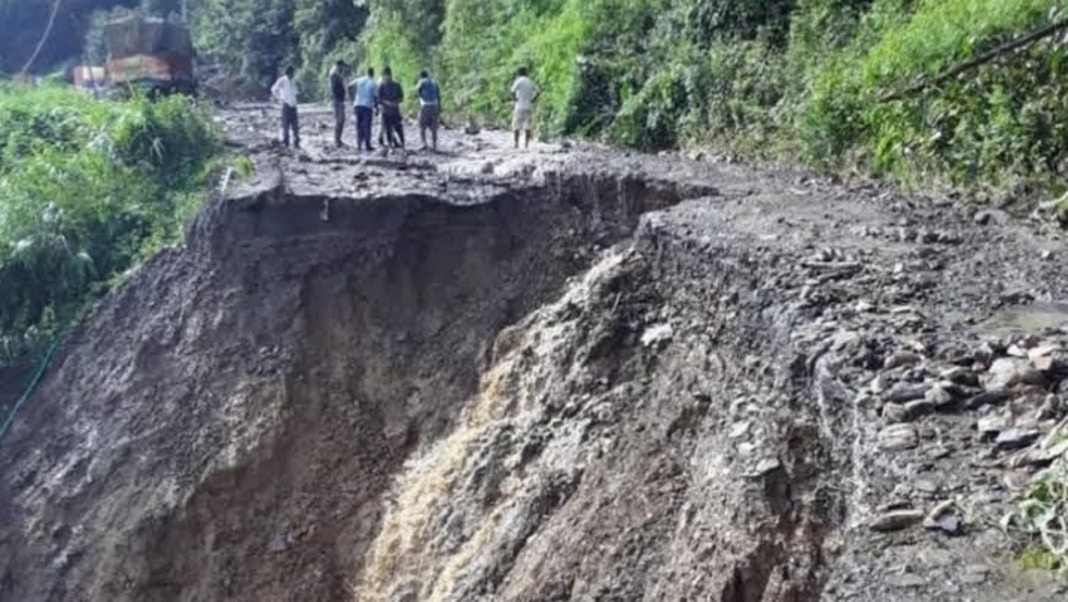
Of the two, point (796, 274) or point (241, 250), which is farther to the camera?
point (241, 250)

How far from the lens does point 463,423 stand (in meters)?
10.5

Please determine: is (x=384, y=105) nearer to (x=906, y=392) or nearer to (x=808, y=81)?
(x=808, y=81)

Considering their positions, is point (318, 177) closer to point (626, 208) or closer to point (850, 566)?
point (626, 208)

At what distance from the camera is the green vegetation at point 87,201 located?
45.3 feet

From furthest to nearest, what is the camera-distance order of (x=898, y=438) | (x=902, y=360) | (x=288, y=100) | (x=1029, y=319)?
1. (x=288, y=100)
2. (x=1029, y=319)
3. (x=902, y=360)
4. (x=898, y=438)

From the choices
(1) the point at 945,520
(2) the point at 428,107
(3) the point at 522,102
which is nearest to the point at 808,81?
(3) the point at 522,102

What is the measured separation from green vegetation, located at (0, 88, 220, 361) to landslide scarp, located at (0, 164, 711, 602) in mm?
1917

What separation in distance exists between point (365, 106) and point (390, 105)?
1.11 feet

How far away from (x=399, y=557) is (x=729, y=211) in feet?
12.8

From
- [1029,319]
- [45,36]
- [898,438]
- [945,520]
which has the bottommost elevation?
[945,520]

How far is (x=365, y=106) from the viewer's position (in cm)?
1622

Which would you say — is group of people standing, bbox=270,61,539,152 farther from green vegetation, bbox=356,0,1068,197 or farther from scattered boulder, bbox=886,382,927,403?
scattered boulder, bbox=886,382,927,403

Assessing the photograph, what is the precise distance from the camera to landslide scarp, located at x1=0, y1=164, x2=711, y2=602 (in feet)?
35.5

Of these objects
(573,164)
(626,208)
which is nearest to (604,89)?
(573,164)
